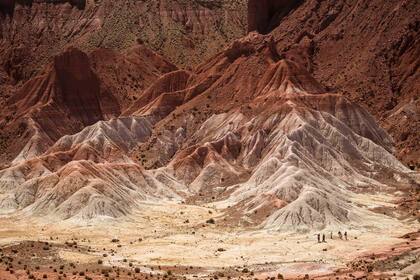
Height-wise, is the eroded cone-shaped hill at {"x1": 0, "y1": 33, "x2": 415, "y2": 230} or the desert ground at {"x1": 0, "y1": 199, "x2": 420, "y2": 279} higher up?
the eroded cone-shaped hill at {"x1": 0, "y1": 33, "x2": 415, "y2": 230}

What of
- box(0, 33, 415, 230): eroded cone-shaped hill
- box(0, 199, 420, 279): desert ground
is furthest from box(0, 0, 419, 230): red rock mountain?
box(0, 199, 420, 279): desert ground

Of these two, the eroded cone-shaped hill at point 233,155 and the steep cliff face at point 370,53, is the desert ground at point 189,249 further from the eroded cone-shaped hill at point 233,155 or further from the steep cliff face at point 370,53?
the steep cliff face at point 370,53

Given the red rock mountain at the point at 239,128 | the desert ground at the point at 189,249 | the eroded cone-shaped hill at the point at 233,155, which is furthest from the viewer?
the red rock mountain at the point at 239,128

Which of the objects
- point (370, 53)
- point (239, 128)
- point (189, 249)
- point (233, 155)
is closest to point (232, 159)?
point (233, 155)

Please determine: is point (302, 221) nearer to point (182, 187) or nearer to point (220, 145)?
point (182, 187)

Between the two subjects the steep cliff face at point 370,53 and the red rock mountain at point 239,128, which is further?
the steep cliff face at point 370,53

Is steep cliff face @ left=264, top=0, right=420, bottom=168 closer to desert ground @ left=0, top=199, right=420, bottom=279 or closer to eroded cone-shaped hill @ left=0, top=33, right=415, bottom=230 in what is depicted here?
eroded cone-shaped hill @ left=0, top=33, right=415, bottom=230

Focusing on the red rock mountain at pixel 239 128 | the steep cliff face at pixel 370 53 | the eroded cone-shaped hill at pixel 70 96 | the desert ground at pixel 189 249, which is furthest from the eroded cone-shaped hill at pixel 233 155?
the steep cliff face at pixel 370 53

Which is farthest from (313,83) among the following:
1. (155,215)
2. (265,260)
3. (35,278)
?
(35,278)
